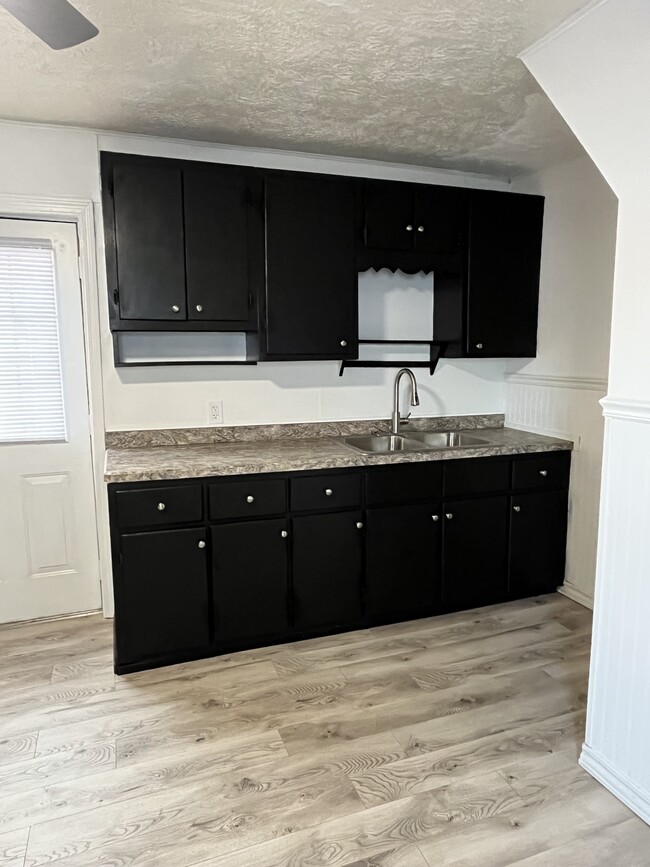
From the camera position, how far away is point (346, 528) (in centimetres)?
286

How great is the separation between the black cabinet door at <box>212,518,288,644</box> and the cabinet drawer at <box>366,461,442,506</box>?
49 cm

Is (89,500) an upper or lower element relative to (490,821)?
upper

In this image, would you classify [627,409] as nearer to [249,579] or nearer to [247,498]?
[247,498]

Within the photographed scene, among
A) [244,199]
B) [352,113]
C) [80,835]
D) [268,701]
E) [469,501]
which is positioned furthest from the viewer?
[469,501]

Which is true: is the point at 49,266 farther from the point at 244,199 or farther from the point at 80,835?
the point at 80,835

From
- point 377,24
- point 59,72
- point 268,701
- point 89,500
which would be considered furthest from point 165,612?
point 377,24

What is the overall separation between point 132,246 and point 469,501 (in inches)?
82.4

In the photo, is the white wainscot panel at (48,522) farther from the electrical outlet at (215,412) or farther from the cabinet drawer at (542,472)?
Answer: the cabinet drawer at (542,472)

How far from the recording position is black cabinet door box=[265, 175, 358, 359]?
2.87 metres

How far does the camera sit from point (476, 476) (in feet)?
10.1

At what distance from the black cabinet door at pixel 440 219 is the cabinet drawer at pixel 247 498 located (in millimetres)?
1525

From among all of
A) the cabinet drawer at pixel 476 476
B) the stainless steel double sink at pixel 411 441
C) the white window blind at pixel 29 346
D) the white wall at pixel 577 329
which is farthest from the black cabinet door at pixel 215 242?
the white wall at pixel 577 329

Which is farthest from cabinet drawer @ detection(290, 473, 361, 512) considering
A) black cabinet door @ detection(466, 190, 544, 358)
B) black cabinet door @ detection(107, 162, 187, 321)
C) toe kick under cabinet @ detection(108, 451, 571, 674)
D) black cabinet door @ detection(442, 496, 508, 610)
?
black cabinet door @ detection(466, 190, 544, 358)

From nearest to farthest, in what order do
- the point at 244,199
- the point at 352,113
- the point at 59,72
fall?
the point at 59,72
the point at 352,113
the point at 244,199
